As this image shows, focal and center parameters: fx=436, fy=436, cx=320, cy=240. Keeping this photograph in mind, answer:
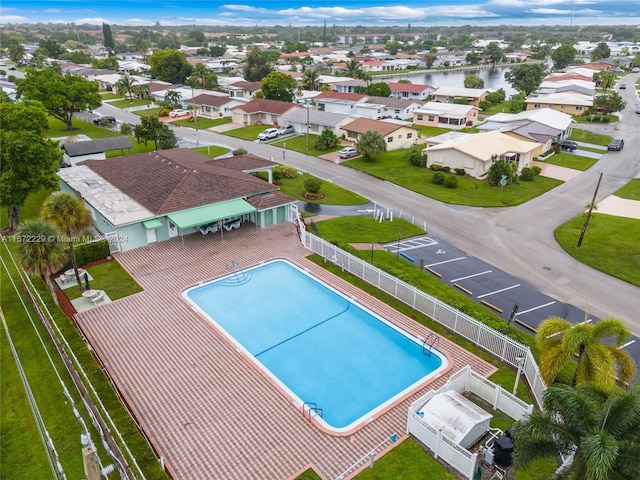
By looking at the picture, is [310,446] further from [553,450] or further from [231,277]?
[231,277]

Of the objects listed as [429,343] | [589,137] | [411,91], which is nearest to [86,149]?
[429,343]

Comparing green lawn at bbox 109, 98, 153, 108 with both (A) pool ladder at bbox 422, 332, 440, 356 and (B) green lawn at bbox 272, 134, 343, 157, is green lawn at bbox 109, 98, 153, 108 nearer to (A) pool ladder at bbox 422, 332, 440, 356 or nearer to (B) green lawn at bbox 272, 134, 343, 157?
(B) green lawn at bbox 272, 134, 343, 157

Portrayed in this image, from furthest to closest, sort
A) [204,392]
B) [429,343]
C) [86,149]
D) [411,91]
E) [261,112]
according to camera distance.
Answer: [411,91], [261,112], [86,149], [429,343], [204,392]

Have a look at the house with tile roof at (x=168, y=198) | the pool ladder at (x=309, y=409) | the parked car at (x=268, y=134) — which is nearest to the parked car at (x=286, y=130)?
the parked car at (x=268, y=134)

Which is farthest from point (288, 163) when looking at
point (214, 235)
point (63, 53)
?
point (63, 53)

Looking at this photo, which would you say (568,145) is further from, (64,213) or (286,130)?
(64,213)

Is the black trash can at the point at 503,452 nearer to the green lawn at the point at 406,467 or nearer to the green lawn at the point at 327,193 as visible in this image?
the green lawn at the point at 406,467

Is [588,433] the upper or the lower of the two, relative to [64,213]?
Result: upper

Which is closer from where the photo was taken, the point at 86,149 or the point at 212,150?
the point at 86,149
